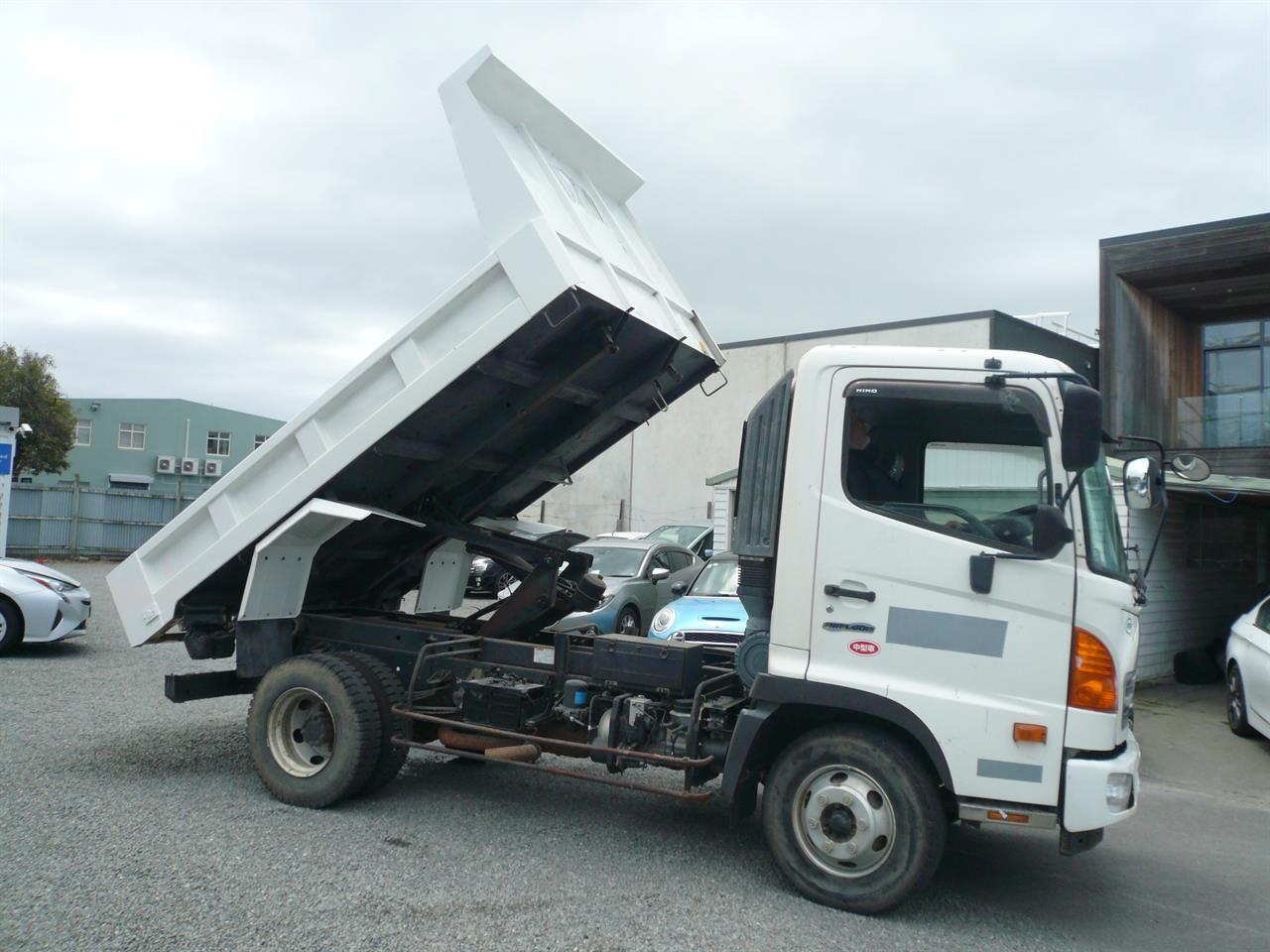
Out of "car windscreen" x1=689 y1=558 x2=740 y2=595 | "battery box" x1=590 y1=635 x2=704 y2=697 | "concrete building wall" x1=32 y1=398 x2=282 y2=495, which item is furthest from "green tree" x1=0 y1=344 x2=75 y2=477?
"battery box" x1=590 y1=635 x2=704 y2=697

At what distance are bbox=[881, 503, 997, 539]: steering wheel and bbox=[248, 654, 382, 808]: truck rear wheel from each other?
3278 millimetres

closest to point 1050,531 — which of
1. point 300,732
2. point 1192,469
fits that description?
point 1192,469

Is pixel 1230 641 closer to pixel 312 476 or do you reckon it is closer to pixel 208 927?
pixel 312 476

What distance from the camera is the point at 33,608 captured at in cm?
1141

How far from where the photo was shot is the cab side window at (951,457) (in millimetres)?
4691

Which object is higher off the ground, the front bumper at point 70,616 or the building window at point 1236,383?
the building window at point 1236,383

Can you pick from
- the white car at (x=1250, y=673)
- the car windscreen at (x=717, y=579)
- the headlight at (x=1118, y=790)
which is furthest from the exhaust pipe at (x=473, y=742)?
the white car at (x=1250, y=673)

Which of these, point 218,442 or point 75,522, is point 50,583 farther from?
point 218,442

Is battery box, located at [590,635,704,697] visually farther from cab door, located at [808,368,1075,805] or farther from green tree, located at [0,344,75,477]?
green tree, located at [0,344,75,477]

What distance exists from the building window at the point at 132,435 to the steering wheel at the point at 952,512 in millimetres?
60504

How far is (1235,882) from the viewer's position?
5738 millimetres

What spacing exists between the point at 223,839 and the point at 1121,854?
5159 mm

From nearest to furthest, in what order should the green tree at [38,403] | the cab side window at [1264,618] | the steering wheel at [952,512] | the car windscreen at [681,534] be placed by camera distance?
1. the steering wheel at [952,512]
2. the cab side window at [1264,618]
3. the car windscreen at [681,534]
4. the green tree at [38,403]

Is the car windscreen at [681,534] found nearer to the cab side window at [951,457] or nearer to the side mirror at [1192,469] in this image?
the side mirror at [1192,469]
